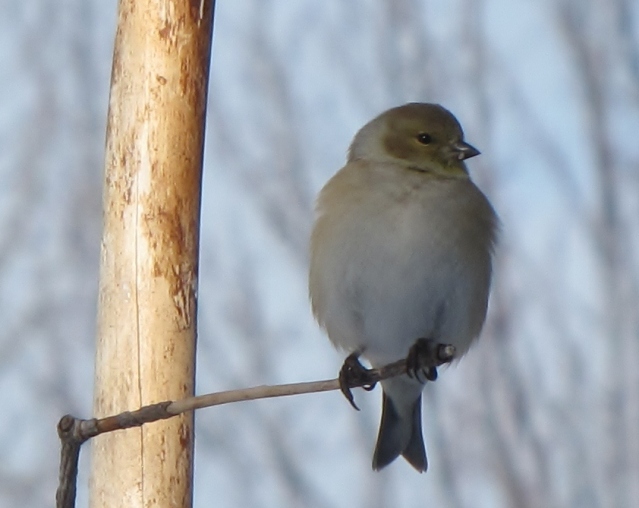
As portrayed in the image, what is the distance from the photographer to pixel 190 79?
268cm

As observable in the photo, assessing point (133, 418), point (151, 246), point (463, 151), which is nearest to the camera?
point (133, 418)

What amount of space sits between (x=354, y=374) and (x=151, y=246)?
132cm

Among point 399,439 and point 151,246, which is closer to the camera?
point 151,246

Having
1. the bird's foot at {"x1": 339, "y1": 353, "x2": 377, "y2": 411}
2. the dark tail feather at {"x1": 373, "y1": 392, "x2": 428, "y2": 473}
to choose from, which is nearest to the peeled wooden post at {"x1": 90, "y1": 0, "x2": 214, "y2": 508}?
the bird's foot at {"x1": 339, "y1": 353, "x2": 377, "y2": 411}

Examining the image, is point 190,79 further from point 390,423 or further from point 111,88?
point 390,423

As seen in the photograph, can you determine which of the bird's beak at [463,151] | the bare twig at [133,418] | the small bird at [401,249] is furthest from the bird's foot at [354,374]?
the bare twig at [133,418]

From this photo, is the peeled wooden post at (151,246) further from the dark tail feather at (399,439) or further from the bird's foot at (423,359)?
the dark tail feather at (399,439)

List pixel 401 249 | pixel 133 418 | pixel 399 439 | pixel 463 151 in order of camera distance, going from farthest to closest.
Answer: pixel 399 439 < pixel 463 151 < pixel 401 249 < pixel 133 418

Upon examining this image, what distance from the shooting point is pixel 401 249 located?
3613 mm

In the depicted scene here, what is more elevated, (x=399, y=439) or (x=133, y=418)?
(x=133, y=418)

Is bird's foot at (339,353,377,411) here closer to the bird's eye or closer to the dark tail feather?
the dark tail feather

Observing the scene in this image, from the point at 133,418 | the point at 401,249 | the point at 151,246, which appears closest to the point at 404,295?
the point at 401,249

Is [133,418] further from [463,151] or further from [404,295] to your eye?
[463,151]

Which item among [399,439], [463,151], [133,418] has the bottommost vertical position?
[399,439]
